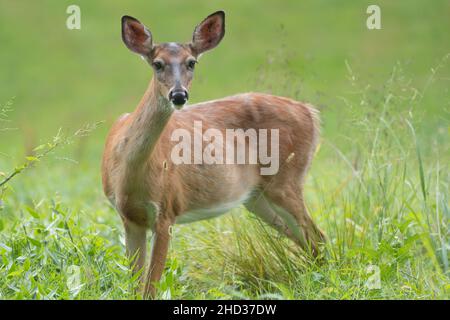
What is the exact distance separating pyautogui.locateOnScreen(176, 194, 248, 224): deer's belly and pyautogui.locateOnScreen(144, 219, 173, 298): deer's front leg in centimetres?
33

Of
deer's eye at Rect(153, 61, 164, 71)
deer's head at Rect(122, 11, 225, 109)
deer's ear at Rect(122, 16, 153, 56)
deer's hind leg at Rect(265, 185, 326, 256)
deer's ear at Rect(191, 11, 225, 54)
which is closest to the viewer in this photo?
deer's head at Rect(122, 11, 225, 109)

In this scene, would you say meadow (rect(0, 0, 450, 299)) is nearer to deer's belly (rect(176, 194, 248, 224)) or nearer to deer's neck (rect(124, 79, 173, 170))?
deer's belly (rect(176, 194, 248, 224))

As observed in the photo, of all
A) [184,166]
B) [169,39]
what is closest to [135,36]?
[184,166]

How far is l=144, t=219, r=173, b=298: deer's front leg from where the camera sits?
6023 mm

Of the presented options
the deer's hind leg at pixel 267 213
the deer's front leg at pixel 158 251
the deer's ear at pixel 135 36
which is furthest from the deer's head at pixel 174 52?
the deer's hind leg at pixel 267 213

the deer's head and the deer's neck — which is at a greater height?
the deer's head

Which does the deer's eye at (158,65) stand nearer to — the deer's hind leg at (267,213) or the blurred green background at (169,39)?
the deer's hind leg at (267,213)

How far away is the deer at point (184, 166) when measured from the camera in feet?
19.7

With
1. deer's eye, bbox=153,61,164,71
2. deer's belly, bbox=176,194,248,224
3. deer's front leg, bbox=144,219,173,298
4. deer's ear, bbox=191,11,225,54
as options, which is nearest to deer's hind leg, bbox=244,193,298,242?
deer's belly, bbox=176,194,248,224

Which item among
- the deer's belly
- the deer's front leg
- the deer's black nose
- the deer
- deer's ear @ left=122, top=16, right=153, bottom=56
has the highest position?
deer's ear @ left=122, top=16, right=153, bottom=56

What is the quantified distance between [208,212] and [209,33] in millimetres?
1263

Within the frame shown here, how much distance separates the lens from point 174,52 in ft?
19.6
